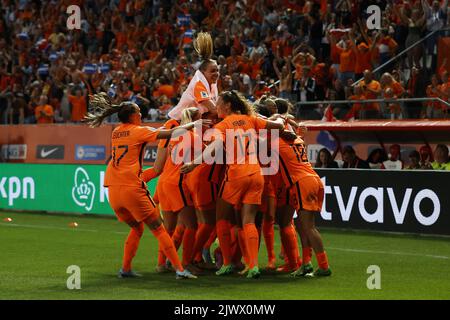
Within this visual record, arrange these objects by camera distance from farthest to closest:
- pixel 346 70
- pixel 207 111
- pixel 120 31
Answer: pixel 120 31
pixel 346 70
pixel 207 111

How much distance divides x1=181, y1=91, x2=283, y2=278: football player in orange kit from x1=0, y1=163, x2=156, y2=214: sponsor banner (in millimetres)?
9414

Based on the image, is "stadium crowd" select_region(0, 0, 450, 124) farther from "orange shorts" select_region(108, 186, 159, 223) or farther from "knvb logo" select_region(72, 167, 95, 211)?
"orange shorts" select_region(108, 186, 159, 223)

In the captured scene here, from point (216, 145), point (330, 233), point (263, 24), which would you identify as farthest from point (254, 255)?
point (263, 24)

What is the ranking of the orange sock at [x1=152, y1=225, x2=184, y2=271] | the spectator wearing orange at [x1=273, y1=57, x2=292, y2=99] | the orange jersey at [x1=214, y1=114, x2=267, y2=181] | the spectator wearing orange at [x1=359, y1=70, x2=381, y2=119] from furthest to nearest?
the spectator wearing orange at [x1=273, y1=57, x2=292, y2=99]
the spectator wearing orange at [x1=359, y1=70, x2=381, y2=119]
the orange jersey at [x1=214, y1=114, x2=267, y2=181]
the orange sock at [x1=152, y1=225, x2=184, y2=271]

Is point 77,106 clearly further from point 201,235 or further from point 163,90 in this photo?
point 201,235

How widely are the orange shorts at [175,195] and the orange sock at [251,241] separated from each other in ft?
3.28

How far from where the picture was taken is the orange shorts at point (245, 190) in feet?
34.2

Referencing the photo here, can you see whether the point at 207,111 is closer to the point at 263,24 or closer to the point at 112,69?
the point at 263,24

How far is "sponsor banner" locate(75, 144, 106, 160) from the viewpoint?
69.3 ft

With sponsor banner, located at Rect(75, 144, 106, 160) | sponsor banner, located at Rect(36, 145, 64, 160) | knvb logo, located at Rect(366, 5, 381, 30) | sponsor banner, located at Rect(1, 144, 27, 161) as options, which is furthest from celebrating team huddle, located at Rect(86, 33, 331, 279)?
sponsor banner, located at Rect(1, 144, 27, 161)

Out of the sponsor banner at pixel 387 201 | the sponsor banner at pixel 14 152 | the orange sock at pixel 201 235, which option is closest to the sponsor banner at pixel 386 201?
the sponsor banner at pixel 387 201

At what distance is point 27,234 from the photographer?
16469 mm

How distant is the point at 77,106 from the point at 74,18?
5.41m
